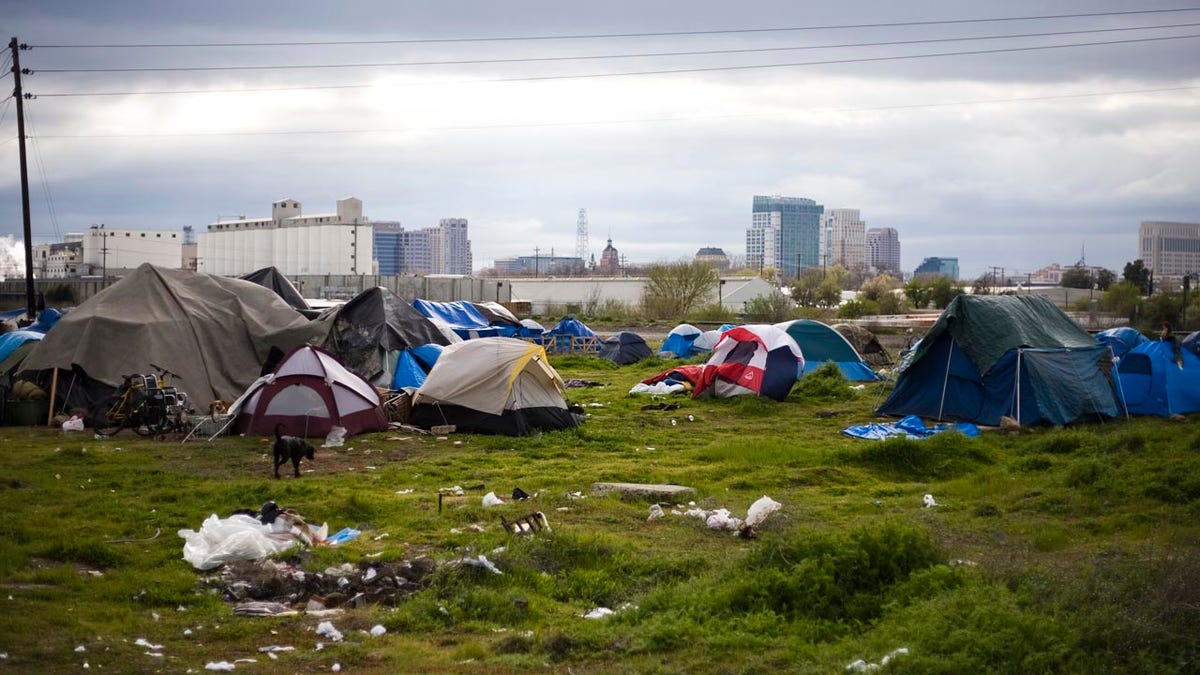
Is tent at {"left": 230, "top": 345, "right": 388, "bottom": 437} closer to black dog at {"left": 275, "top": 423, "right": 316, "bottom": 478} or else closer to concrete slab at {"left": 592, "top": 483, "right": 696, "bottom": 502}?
black dog at {"left": 275, "top": 423, "right": 316, "bottom": 478}

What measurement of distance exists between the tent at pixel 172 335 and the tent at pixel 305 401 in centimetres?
291

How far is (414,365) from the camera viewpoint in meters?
22.2

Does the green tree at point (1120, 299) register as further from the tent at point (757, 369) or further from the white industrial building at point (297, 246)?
the white industrial building at point (297, 246)

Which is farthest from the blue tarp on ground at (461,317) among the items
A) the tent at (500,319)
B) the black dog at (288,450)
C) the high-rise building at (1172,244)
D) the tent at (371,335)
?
the high-rise building at (1172,244)

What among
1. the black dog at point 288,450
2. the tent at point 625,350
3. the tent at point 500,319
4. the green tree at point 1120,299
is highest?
the green tree at point 1120,299

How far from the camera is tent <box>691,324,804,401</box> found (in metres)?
22.9

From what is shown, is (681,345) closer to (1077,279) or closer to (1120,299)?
(1120,299)

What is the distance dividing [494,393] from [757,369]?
737 cm

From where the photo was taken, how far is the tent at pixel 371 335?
21891 millimetres

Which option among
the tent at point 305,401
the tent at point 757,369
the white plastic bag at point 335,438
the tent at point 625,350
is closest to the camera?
the white plastic bag at point 335,438

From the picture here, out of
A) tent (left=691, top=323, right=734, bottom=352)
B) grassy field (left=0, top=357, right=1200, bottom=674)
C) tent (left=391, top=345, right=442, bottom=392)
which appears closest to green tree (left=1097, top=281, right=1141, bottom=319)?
tent (left=691, top=323, right=734, bottom=352)

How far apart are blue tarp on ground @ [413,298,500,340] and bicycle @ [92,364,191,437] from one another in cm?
1196

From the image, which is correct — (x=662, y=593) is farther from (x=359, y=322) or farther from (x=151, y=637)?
(x=359, y=322)

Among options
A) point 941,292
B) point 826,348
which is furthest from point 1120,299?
point 826,348
